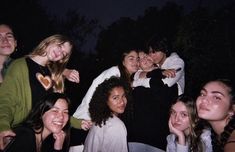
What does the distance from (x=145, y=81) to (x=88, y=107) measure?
3.95 feet

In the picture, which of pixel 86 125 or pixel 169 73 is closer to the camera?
pixel 169 73

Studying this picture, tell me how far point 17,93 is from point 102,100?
1.59 metres

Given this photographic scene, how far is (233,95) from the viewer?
143 inches

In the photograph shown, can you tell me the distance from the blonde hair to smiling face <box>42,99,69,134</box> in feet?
1.20

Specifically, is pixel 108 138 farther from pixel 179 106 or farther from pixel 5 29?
pixel 5 29

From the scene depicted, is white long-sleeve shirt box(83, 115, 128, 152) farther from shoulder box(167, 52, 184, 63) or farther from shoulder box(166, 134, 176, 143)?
shoulder box(167, 52, 184, 63)

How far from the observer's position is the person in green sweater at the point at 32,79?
3.60 metres

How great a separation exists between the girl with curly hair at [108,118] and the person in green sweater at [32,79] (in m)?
0.77

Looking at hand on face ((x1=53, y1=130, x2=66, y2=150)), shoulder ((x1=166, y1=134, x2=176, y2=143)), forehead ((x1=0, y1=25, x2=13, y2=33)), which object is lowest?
shoulder ((x1=166, y1=134, x2=176, y2=143))

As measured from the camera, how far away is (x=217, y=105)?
11.7 ft

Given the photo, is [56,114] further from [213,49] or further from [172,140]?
[213,49]

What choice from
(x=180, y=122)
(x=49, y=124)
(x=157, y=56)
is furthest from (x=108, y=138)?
(x=157, y=56)

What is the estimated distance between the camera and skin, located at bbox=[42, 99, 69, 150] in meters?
3.98

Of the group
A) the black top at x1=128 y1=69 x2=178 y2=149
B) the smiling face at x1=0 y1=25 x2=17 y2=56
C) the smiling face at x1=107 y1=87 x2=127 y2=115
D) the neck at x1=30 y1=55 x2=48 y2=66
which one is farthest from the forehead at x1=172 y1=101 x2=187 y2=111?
the smiling face at x1=0 y1=25 x2=17 y2=56
